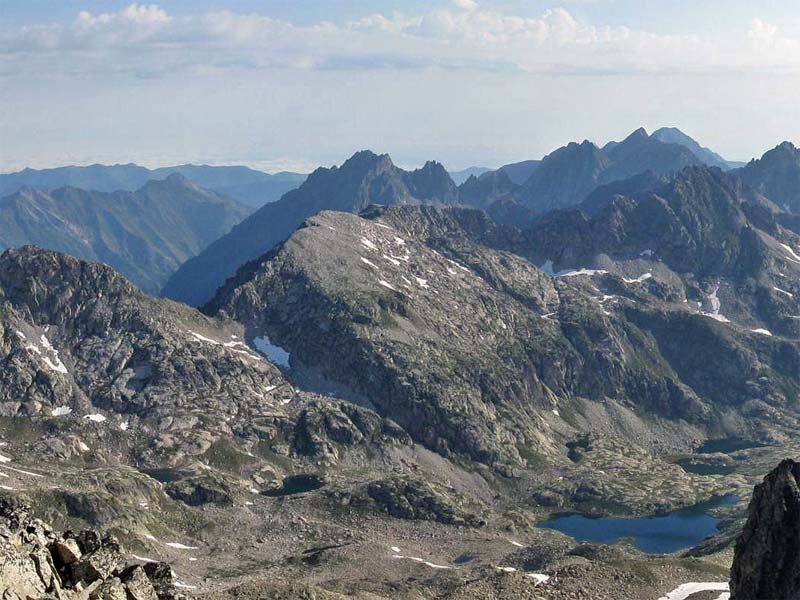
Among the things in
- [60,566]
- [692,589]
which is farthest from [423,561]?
[60,566]

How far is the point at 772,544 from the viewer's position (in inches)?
3501

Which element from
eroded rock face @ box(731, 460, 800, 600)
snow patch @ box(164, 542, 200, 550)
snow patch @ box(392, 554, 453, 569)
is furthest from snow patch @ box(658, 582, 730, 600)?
snow patch @ box(164, 542, 200, 550)

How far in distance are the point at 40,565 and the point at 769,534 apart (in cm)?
7084

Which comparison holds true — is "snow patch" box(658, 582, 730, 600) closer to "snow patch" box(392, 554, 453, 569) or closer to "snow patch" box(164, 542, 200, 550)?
→ "snow patch" box(392, 554, 453, 569)

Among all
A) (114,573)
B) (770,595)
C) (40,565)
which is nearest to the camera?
(40,565)

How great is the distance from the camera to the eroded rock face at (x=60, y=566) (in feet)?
137

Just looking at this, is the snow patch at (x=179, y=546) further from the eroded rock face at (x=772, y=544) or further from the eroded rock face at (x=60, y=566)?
the eroded rock face at (x=60, y=566)

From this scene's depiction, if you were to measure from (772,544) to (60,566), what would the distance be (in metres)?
68.3

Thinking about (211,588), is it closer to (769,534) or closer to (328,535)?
(328,535)

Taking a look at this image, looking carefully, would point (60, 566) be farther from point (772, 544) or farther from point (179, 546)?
point (179, 546)

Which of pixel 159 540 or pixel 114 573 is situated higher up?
pixel 114 573

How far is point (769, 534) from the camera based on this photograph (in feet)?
294

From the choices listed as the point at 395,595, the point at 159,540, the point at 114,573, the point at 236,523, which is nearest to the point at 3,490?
the point at 159,540

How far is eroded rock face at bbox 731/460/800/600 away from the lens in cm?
8644
